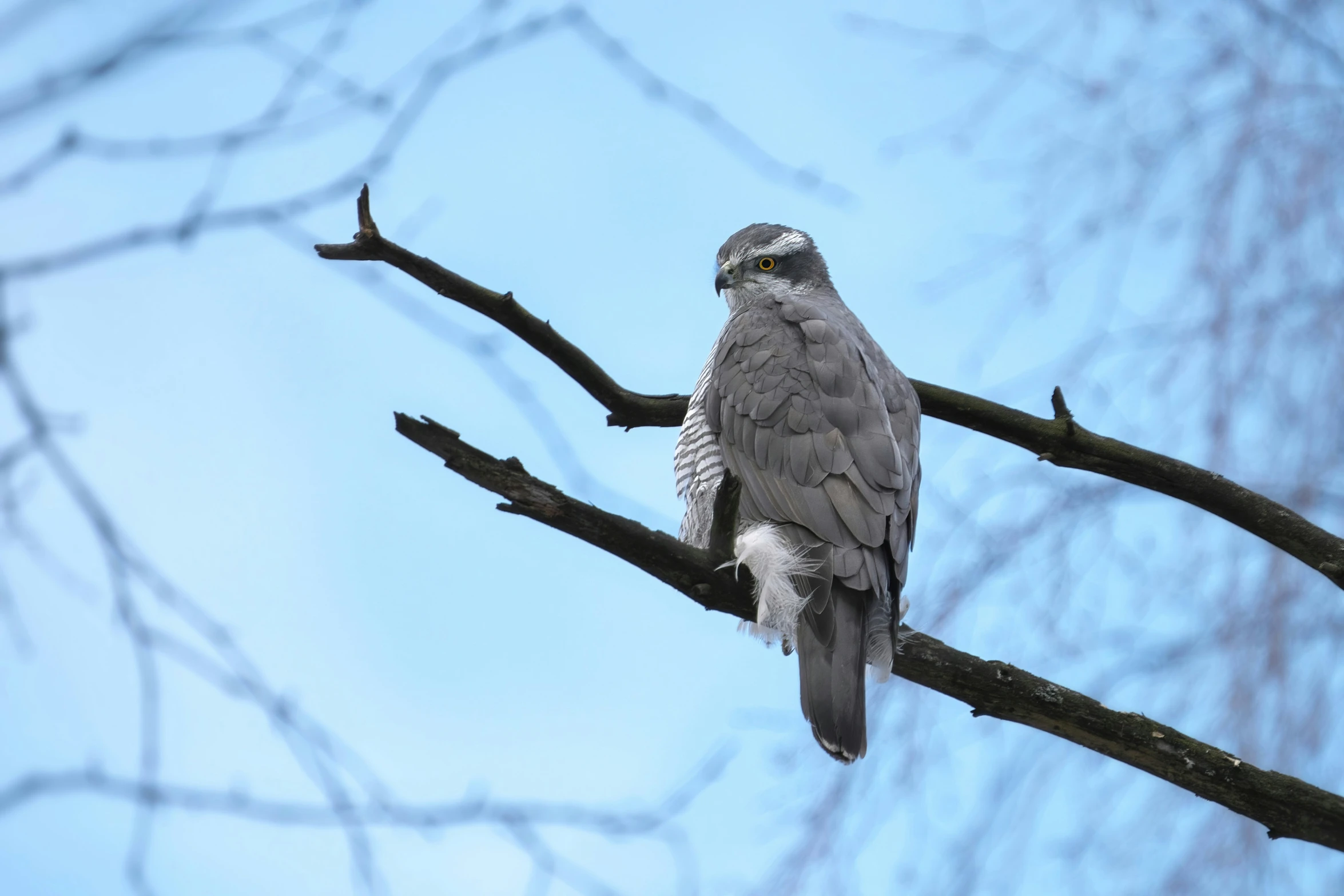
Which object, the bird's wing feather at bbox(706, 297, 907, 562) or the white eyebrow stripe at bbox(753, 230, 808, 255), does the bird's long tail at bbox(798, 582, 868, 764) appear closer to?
the bird's wing feather at bbox(706, 297, 907, 562)

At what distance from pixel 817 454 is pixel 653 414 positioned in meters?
0.72

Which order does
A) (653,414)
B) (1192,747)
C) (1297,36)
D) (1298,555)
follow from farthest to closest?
(1297,36)
(653,414)
(1298,555)
(1192,747)

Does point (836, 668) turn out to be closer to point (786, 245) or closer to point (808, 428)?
point (808, 428)

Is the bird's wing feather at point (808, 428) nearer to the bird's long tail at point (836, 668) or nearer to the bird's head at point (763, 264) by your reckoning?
the bird's long tail at point (836, 668)

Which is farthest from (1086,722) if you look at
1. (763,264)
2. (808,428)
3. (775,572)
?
(763,264)

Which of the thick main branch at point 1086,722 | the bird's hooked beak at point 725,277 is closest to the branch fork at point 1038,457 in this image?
the thick main branch at point 1086,722

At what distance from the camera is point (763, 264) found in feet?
14.2

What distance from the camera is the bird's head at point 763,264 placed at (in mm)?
4328

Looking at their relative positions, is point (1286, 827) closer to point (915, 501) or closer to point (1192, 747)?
point (1192, 747)

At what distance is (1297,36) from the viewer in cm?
402

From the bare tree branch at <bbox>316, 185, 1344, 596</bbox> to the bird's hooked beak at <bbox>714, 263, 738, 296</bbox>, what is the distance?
898 mm

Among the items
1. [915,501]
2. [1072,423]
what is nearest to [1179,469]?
[1072,423]

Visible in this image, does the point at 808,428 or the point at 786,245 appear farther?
the point at 786,245

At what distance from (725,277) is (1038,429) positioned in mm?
1403
